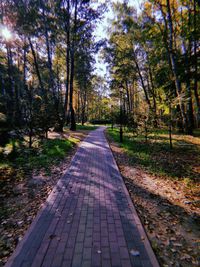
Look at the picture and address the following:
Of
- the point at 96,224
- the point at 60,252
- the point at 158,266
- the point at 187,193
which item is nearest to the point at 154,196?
the point at 187,193

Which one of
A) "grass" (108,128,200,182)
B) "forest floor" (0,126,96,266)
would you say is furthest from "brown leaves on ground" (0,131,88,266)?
"grass" (108,128,200,182)

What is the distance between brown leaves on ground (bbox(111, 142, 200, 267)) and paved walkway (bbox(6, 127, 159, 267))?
21 centimetres

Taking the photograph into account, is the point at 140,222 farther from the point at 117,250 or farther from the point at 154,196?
the point at 154,196

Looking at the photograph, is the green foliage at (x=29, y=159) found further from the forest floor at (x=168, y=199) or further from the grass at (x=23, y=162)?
the forest floor at (x=168, y=199)

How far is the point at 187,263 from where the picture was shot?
2.19 m

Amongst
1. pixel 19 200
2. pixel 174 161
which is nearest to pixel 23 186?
pixel 19 200

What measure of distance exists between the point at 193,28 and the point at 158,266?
13789mm

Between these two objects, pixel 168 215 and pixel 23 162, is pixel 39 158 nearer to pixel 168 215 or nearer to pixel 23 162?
pixel 23 162

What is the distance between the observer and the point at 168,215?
3.30 metres

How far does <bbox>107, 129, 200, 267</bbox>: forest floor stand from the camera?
8.02ft

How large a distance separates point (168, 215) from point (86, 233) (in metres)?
1.70

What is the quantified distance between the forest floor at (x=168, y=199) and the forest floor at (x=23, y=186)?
217cm

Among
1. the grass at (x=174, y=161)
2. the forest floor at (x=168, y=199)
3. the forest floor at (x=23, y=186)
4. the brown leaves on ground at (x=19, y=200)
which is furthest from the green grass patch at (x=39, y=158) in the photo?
the grass at (x=174, y=161)

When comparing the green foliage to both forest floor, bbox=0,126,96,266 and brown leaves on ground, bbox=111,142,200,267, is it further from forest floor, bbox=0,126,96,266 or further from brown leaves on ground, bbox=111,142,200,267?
brown leaves on ground, bbox=111,142,200,267
